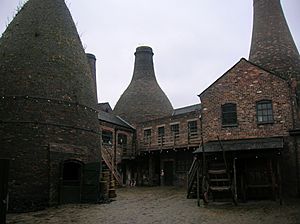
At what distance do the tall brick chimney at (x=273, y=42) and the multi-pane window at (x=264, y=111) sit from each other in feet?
7.81

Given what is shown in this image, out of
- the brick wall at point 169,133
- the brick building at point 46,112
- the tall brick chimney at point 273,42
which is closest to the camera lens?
the brick building at point 46,112

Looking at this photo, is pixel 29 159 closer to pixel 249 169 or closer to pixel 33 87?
pixel 33 87

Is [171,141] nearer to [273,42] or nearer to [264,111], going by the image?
[264,111]

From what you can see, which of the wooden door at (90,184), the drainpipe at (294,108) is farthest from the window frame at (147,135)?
the drainpipe at (294,108)

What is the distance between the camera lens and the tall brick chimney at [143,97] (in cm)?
3088

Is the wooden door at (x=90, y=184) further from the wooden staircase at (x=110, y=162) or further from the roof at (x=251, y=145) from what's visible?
the roof at (x=251, y=145)

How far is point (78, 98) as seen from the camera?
1530 centimetres

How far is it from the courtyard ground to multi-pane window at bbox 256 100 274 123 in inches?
172

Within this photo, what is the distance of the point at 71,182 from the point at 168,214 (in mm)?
5290

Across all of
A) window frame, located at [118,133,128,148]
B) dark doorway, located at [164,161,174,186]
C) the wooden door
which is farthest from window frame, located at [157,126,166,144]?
the wooden door

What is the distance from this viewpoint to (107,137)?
82.4ft

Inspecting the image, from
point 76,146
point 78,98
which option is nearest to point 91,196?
point 76,146

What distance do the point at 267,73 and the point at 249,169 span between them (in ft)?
16.9

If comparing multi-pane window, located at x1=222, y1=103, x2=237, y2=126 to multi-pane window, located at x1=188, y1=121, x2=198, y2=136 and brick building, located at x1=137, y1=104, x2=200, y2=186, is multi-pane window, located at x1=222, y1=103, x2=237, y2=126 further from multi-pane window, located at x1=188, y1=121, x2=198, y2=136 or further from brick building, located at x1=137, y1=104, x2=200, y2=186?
multi-pane window, located at x1=188, y1=121, x2=198, y2=136
